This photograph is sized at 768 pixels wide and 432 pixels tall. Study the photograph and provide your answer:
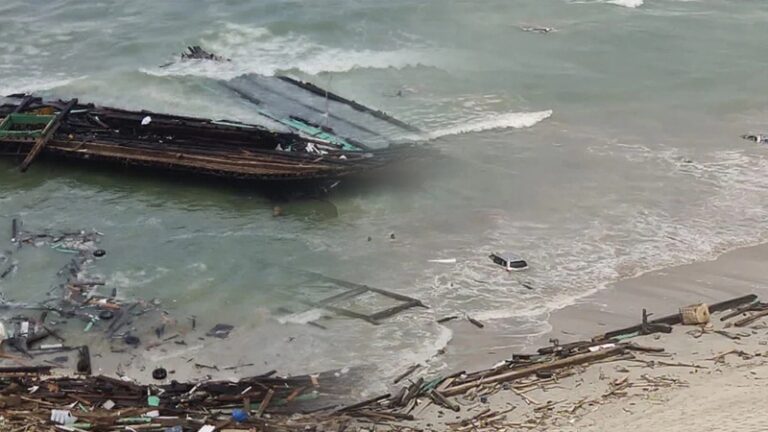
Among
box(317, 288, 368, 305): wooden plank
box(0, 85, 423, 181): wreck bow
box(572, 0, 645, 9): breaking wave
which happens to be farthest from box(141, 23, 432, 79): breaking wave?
box(317, 288, 368, 305): wooden plank

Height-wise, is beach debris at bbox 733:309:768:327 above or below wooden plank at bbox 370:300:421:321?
above

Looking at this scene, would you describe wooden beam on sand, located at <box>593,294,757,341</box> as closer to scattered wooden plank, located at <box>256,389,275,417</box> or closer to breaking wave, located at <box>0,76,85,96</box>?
scattered wooden plank, located at <box>256,389,275,417</box>

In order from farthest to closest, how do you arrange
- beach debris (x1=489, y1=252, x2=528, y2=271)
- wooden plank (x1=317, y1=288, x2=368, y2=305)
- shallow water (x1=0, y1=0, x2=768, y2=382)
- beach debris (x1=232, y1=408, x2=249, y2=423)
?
beach debris (x1=489, y1=252, x2=528, y2=271) < shallow water (x1=0, y1=0, x2=768, y2=382) < wooden plank (x1=317, y1=288, x2=368, y2=305) < beach debris (x1=232, y1=408, x2=249, y2=423)

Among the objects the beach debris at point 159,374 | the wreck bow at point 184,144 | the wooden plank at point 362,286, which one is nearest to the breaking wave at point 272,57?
the wreck bow at point 184,144

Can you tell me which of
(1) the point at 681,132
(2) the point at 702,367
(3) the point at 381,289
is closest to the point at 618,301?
(2) the point at 702,367

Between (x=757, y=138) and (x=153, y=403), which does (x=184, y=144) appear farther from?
(x=757, y=138)

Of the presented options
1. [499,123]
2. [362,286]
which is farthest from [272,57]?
[362,286]

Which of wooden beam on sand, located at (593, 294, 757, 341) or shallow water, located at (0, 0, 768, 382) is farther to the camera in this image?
shallow water, located at (0, 0, 768, 382)
